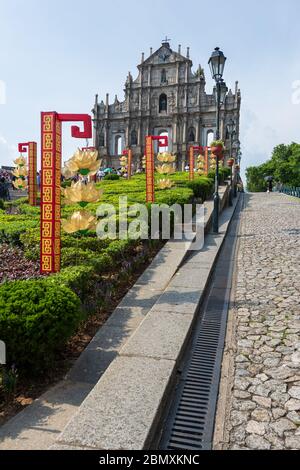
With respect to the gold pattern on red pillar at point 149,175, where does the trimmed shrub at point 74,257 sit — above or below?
below

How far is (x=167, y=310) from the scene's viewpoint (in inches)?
194

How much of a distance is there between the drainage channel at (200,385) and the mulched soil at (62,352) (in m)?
1.15

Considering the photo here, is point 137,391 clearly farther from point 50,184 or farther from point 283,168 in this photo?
point 283,168

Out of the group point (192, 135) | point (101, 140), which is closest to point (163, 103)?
point (192, 135)

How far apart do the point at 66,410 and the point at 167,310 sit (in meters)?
2.11

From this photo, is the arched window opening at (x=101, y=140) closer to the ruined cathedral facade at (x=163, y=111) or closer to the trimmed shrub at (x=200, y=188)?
the ruined cathedral facade at (x=163, y=111)

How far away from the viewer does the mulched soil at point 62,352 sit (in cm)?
320

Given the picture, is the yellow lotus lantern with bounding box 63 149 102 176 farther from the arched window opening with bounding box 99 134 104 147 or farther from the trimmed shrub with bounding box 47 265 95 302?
the arched window opening with bounding box 99 134 104 147

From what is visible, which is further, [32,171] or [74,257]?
[32,171]

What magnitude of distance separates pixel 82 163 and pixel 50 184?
0.64 m

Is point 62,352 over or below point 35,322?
below

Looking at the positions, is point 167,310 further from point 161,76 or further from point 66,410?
point 161,76

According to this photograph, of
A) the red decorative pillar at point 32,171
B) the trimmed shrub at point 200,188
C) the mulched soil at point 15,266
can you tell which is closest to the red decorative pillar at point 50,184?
the mulched soil at point 15,266

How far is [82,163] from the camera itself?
591 cm
